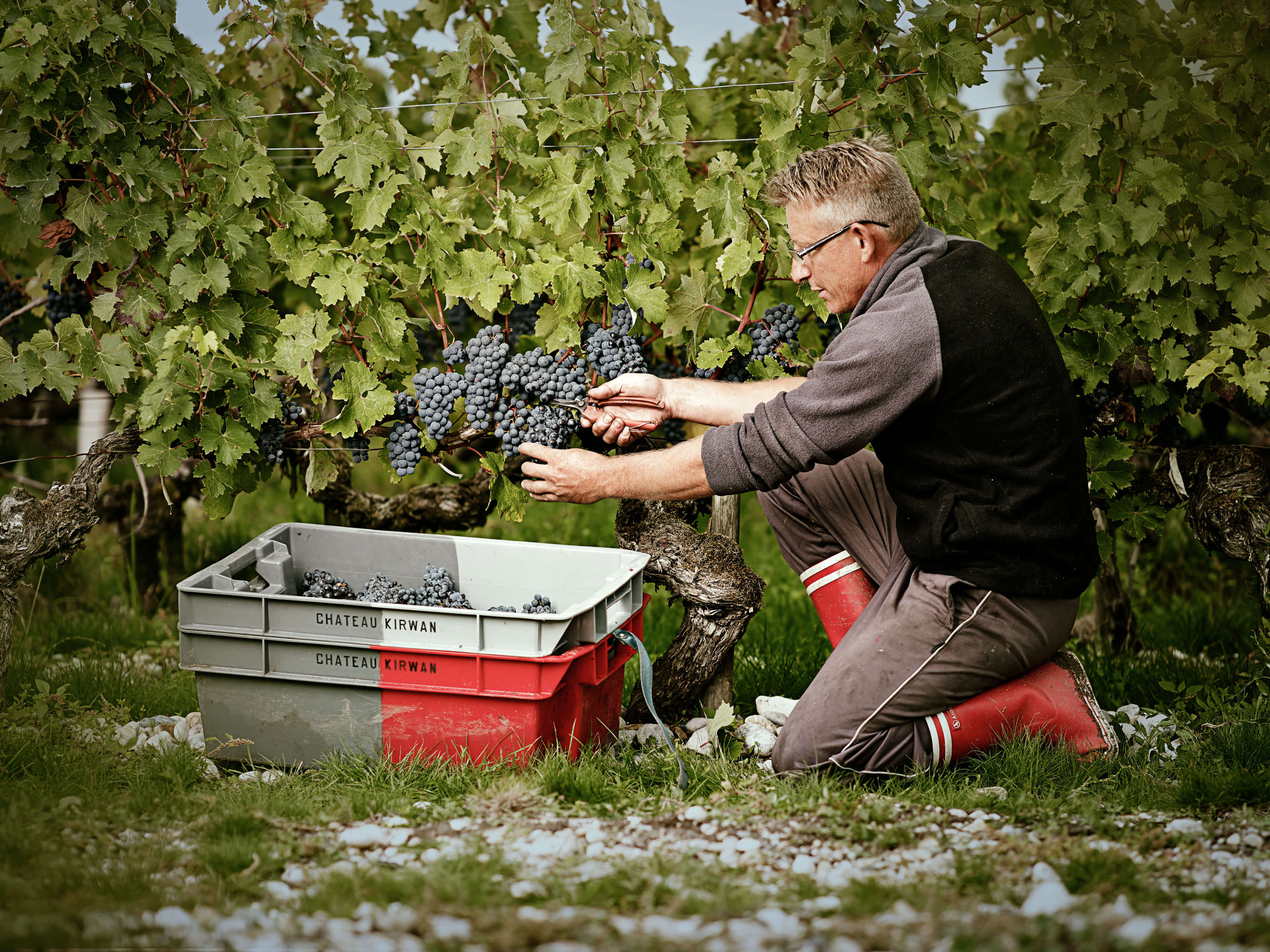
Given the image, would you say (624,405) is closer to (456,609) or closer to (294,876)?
(456,609)

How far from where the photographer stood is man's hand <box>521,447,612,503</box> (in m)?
3.20

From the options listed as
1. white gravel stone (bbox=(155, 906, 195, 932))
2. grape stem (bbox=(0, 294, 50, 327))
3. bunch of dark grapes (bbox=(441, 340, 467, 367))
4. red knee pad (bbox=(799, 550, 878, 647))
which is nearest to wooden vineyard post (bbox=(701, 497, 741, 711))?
red knee pad (bbox=(799, 550, 878, 647))

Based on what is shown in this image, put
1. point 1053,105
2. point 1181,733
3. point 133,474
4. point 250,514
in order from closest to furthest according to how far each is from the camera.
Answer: point 1181,733
point 1053,105
point 250,514
point 133,474

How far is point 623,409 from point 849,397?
0.77 m

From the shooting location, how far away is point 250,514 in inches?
243

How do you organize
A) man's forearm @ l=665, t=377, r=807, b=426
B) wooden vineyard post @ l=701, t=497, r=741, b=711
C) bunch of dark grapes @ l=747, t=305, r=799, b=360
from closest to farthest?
man's forearm @ l=665, t=377, r=807, b=426
bunch of dark grapes @ l=747, t=305, r=799, b=360
wooden vineyard post @ l=701, t=497, r=741, b=711

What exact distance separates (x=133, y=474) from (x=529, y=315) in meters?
3.96

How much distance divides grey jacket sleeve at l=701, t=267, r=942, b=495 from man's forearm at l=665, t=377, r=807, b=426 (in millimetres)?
286

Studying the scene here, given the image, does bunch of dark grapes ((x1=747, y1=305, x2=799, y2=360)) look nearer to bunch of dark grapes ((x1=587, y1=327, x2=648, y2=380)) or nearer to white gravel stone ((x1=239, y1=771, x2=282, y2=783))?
bunch of dark grapes ((x1=587, y1=327, x2=648, y2=380))

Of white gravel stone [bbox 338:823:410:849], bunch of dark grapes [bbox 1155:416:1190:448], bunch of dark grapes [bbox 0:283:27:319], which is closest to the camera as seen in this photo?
white gravel stone [bbox 338:823:410:849]

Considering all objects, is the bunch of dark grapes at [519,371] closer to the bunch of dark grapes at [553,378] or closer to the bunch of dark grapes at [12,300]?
the bunch of dark grapes at [553,378]

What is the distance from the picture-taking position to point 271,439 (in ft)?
11.5

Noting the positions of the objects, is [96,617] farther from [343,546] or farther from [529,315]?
[529,315]

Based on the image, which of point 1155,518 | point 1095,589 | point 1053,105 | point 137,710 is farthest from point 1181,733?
point 137,710
